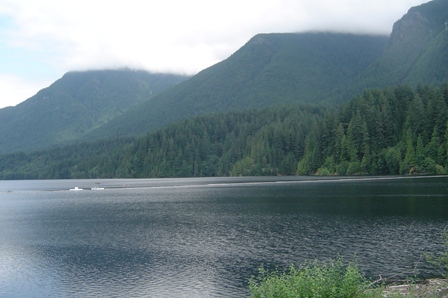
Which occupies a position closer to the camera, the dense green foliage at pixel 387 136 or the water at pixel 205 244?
the water at pixel 205 244

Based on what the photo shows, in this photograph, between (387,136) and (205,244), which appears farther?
(387,136)

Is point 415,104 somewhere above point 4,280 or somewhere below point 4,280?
above

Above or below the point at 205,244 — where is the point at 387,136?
above

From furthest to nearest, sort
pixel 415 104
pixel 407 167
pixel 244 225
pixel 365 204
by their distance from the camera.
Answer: pixel 415 104 → pixel 407 167 → pixel 365 204 → pixel 244 225

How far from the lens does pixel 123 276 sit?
1572 inches

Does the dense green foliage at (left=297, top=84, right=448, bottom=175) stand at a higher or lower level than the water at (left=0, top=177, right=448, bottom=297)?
higher

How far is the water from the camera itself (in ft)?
123

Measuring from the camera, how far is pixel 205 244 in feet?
173

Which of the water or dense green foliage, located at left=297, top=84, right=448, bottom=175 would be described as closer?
the water

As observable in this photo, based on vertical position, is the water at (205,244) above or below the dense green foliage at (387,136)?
below

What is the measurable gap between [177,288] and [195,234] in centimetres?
2488

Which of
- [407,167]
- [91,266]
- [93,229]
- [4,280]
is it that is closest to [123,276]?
[91,266]

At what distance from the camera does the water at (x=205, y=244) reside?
3761 centimetres

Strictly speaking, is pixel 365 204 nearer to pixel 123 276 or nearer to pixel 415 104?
pixel 123 276
